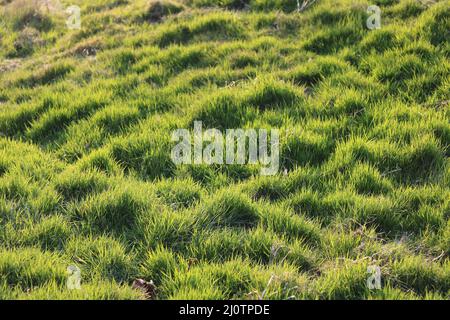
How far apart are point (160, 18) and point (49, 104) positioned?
2.57 meters

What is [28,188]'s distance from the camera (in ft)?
13.8

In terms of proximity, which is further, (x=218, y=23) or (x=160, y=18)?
(x=160, y=18)

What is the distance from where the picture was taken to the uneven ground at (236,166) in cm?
336

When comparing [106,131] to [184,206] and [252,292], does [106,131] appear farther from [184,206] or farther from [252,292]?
[252,292]

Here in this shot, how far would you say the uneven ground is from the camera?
3.36m

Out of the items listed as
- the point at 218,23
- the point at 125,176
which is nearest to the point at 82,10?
the point at 218,23

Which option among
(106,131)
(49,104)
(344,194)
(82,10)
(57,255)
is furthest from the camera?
(82,10)

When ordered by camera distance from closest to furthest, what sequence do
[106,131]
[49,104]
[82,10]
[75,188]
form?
[75,188]
[106,131]
[49,104]
[82,10]

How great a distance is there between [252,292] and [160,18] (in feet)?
17.7

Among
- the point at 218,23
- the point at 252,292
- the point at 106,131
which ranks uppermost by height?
the point at 218,23

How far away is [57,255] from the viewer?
3.49m

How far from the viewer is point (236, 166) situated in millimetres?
4461
